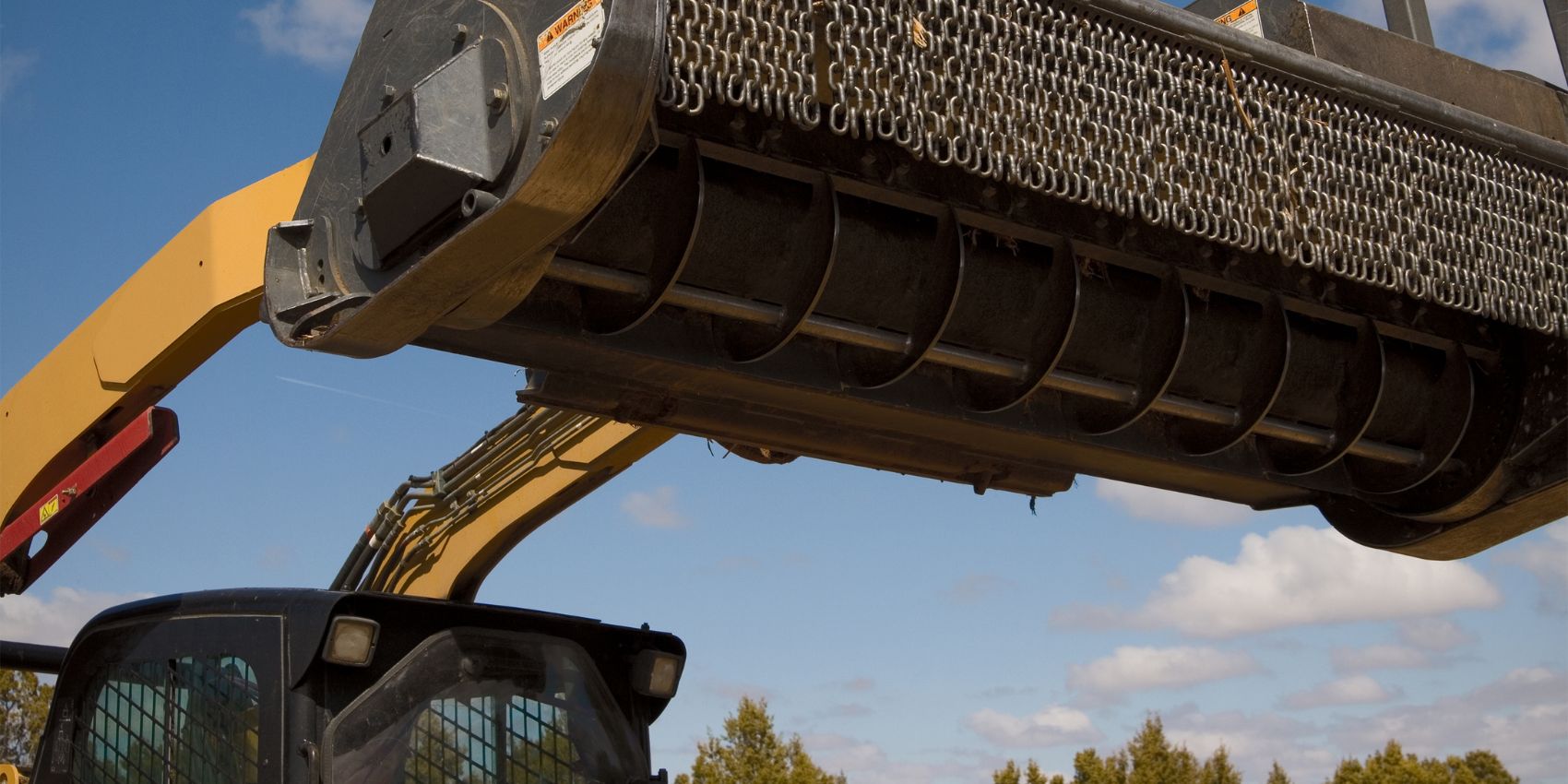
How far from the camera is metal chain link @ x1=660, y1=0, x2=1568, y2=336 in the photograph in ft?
10.6

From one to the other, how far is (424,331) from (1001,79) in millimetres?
1424

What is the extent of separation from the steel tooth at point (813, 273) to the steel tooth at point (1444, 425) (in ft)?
7.58

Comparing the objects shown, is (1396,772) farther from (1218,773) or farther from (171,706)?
(171,706)

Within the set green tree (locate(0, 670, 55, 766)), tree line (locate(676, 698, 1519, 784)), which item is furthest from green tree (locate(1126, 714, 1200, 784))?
green tree (locate(0, 670, 55, 766))

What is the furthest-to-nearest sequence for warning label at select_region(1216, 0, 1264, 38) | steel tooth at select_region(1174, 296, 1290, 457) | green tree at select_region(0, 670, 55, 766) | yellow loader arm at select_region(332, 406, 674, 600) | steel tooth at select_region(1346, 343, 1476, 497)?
1. green tree at select_region(0, 670, 55, 766)
2. yellow loader arm at select_region(332, 406, 674, 600)
3. steel tooth at select_region(1346, 343, 1476, 497)
4. steel tooth at select_region(1174, 296, 1290, 457)
5. warning label at select_region(1216, 0, 1264, 38)

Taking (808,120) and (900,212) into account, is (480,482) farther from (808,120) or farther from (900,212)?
(808,120)

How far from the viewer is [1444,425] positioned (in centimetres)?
529

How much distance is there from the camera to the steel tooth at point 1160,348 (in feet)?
15.3

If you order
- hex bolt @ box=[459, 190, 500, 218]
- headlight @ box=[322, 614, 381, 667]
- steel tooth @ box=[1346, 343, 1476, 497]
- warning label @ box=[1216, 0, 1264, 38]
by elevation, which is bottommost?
headlight @ box=[322, 614, 381, 667]

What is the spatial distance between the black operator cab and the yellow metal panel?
859 millimetres

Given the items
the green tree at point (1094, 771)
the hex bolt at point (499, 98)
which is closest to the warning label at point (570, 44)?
the hex bolt at point (499, 98)

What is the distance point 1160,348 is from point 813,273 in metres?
1.23

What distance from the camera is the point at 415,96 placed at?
330 cm

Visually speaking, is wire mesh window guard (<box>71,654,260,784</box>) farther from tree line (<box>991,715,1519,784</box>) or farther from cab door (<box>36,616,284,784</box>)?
tree line (<box>991,715,1519,784</box>)
